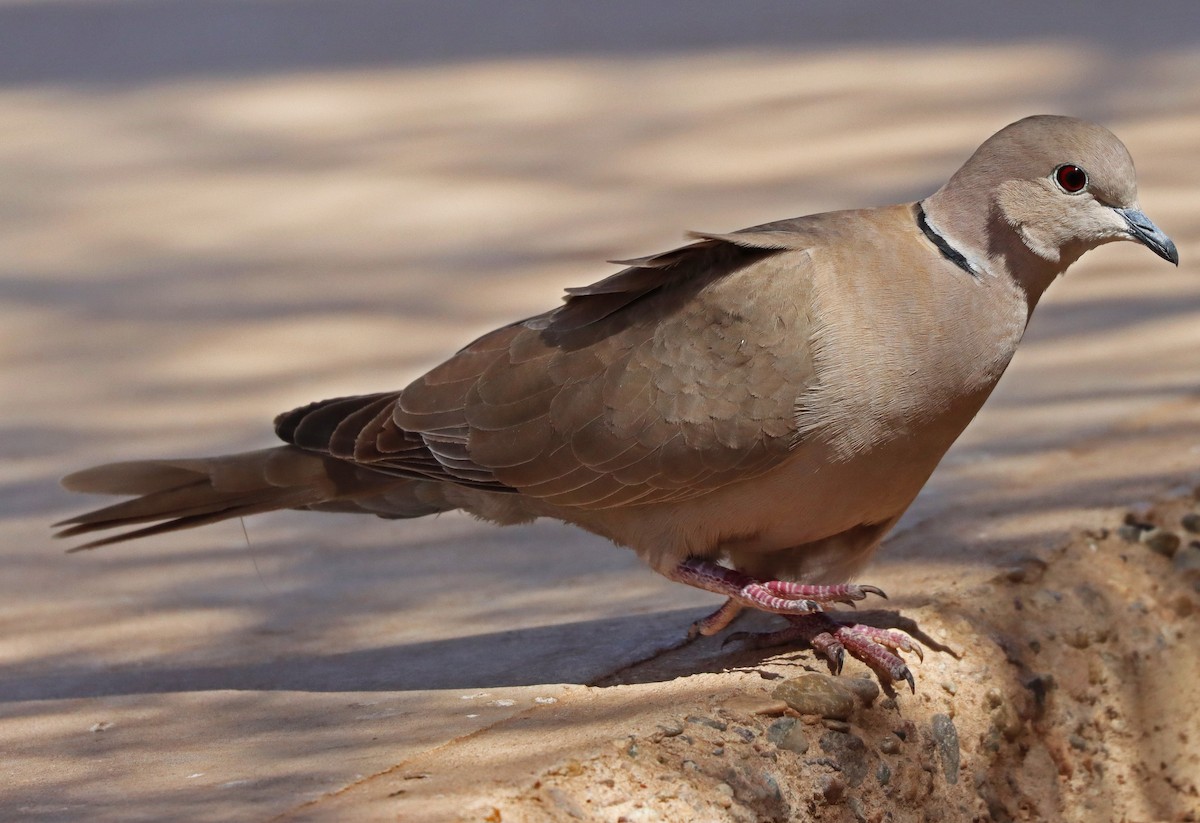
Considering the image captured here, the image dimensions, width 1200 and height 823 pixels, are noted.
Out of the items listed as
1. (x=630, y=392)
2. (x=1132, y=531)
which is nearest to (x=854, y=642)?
(x=630, y=392)

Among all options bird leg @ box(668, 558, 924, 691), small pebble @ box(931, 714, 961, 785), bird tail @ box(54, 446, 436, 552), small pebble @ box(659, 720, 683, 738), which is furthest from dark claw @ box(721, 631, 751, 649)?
bird tail @ box(54, 446, 436, 552)

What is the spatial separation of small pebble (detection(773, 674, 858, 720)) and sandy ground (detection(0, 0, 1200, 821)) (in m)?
0.03

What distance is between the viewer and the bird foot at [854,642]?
339cm

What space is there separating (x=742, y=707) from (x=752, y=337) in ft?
2.58

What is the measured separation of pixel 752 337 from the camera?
3.42m

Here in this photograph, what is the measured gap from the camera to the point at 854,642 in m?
3.44

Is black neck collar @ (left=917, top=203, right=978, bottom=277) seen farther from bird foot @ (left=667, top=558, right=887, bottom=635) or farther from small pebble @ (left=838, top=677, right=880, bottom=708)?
small pebble @ (left=838, top=677, right=880, bottom=708)

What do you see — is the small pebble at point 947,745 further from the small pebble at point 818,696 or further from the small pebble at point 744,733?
the small pebble at point 744,733

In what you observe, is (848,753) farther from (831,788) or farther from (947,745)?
(947,745)

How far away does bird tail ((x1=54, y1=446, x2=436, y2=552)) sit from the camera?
3953 millimetres

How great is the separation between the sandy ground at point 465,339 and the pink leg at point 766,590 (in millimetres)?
132

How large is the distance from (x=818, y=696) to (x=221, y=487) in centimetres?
162

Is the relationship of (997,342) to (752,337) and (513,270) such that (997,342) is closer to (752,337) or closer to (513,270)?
(752,337)

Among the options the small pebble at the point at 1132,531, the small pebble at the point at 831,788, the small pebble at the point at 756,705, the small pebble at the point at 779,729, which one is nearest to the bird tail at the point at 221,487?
the small pebble at the point at 756,705
